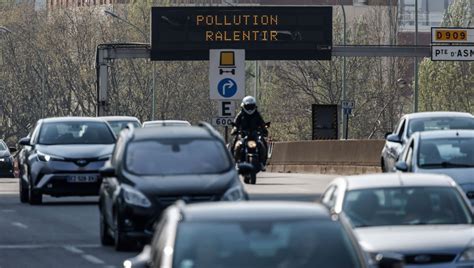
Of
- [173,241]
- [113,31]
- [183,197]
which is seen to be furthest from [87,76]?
[173,241]

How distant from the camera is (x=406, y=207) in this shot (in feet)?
51.5

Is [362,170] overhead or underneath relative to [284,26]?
underneath

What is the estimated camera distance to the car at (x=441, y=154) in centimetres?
2319

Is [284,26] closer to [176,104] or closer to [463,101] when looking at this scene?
[463,101]

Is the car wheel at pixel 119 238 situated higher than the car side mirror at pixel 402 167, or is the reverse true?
the car side mirror at pixel 402 167

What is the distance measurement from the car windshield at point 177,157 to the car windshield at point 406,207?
15.0 ft

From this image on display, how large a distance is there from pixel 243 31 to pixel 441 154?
30235mm

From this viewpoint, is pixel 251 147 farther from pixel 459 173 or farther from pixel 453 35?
pixel 453 35

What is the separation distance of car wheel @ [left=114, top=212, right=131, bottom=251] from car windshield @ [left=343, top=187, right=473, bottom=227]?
475 cm

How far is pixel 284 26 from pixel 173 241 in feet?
143

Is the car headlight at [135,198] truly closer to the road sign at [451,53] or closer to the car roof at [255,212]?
the car roof at [255,212]

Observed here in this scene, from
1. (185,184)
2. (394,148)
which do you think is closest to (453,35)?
(394,148)

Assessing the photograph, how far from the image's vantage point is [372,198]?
15.9m

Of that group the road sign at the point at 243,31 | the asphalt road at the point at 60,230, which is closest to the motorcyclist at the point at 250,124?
the asphalt road at the point at 60,230
